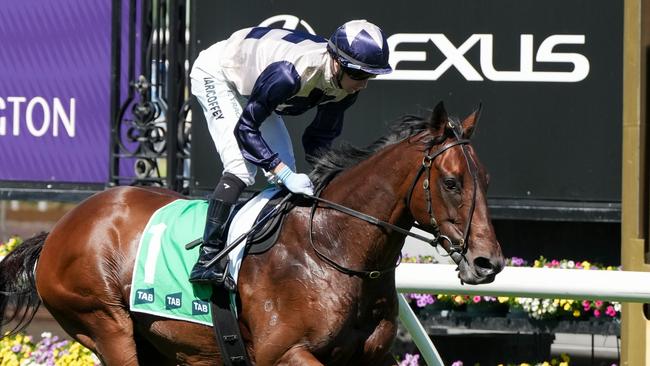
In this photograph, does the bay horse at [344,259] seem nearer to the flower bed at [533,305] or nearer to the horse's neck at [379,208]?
the horse's neck at [379,208]

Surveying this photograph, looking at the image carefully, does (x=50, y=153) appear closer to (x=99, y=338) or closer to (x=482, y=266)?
(x=99, y=338)

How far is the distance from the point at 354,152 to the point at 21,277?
167cm

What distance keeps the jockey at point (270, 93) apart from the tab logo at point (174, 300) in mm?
128

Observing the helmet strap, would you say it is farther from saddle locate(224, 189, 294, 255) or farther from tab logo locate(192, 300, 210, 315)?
tab logo locate(192, 300, 210, 315)

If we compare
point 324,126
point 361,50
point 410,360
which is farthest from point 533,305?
point 361,50

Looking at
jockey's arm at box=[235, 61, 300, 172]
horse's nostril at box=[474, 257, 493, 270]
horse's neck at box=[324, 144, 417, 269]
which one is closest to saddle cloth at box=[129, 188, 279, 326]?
jockey's arm at box=[235, 61, 300, 172]

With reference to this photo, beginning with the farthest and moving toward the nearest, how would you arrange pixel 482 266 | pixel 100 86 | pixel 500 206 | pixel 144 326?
pixel 100 86, pixel 500 206, pixel 144 326, pixel 482 266

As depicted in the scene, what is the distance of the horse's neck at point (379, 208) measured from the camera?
13.4ft

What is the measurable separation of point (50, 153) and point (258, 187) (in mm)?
1399

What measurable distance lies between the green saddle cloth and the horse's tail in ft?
2.23

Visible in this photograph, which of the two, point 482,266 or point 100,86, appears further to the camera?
point 100,86

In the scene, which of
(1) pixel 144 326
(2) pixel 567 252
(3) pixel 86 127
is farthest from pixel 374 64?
(3) pixel 86 127

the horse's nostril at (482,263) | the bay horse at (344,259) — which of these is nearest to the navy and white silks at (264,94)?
the bay horse at (344,259)

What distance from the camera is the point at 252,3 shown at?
671 centimetres
